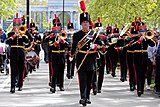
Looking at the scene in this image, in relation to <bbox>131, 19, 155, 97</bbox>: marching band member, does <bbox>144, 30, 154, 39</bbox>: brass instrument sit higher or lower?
higher

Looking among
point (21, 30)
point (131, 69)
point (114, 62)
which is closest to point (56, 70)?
point (21, 30)

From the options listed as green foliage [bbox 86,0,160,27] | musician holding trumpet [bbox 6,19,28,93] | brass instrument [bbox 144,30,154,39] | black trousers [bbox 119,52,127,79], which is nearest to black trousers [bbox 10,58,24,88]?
musician holding trumpet [bbox 6,19,28,93]

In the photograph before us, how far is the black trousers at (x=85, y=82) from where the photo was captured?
1273 centimetres

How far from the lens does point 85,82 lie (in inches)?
506

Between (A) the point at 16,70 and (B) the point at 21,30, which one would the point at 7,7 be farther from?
(A) the point at 16,70

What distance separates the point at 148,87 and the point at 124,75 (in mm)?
3748

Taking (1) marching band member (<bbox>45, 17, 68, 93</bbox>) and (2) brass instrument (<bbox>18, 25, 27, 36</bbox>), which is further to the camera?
(1) marching band member (<bbox>45, 17, 68, 93</bbox>)

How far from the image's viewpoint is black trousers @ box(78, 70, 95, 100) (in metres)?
12.7

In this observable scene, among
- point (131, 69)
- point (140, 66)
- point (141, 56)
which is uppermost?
point (141, 56)

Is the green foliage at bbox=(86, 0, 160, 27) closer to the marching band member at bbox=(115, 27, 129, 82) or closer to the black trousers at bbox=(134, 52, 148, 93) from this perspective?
the marching band member at bbox=(115, 27, 129, 82)

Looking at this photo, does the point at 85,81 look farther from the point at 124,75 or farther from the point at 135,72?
the point at 124,75

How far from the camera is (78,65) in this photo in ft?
43.0

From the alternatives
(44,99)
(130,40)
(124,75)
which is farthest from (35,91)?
(124,75)

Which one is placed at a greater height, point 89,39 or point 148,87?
point 89,39
